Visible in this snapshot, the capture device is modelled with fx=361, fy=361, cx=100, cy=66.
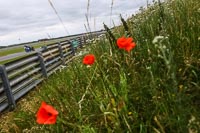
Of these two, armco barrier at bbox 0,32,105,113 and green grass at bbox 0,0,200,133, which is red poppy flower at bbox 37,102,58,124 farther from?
armco barrier at bbox 0,32,105,113

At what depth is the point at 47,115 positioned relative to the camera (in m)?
2.43

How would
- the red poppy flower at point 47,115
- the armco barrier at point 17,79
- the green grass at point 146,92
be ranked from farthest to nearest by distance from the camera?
the armco barrier at point 17,79 → the green grass at point 146,92 → the red poppy flower at point 47,115

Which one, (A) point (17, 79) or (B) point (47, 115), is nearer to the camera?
(B) point (47, 115)

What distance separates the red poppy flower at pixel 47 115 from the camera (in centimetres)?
235

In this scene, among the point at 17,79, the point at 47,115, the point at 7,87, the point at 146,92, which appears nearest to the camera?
the point at 47,115

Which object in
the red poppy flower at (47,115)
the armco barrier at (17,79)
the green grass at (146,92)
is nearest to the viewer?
the red poppy flower at (47,115)

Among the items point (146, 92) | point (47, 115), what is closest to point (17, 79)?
point (146, 92)

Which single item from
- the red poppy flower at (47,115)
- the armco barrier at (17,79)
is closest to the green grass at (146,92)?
the red poppy flower at (47,115)

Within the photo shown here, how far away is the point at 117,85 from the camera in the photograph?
352cm

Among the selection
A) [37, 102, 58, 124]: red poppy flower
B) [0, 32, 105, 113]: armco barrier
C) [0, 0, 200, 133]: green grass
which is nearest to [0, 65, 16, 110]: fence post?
[0, 32, 105, 113]: armco barrier

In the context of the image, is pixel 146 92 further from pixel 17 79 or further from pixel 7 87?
pixel 17 79

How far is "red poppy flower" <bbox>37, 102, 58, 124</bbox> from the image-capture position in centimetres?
235

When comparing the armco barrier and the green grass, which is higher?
the green grass

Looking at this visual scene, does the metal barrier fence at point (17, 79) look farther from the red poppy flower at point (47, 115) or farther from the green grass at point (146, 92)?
the red poppy flower at point (47, 115)
